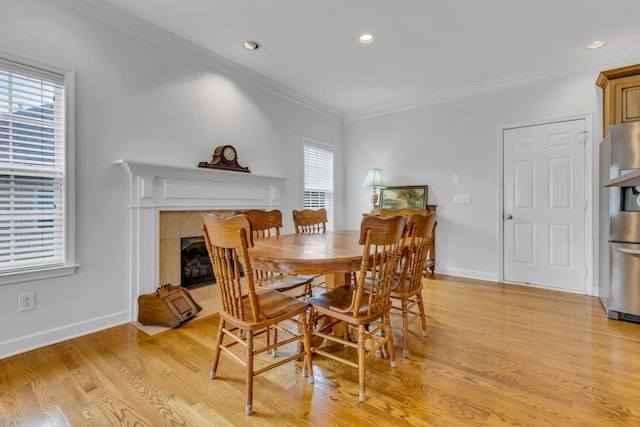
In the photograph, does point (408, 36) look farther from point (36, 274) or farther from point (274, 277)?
point (36, 274)

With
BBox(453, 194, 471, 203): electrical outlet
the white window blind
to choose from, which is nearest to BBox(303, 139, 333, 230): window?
BBox(453, 194, 471, 203): electrical outlet

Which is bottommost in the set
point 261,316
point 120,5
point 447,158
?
point 261,316

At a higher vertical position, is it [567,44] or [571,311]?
[567,44]

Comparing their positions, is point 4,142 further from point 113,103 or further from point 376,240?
point 376,240

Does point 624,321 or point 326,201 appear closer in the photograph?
point 624,321

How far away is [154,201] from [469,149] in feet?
12.5

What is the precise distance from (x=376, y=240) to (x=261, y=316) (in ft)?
2.31

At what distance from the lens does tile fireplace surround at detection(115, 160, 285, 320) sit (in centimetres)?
267

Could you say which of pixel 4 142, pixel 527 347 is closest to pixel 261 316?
pixel 527 347

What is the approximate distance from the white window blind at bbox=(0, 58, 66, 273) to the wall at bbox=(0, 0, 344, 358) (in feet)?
0.39

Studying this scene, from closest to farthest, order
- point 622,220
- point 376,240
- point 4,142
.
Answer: point 376,240
point 4,142
point 622,220

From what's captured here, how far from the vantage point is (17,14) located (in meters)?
2.11

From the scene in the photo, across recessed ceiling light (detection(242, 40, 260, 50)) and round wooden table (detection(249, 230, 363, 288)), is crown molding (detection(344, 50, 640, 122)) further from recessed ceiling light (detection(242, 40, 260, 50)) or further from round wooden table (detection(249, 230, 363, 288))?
round wooden table (detection(249, 230, 363, 288))

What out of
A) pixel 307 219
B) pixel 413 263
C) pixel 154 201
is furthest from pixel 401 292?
pixel 154 201
